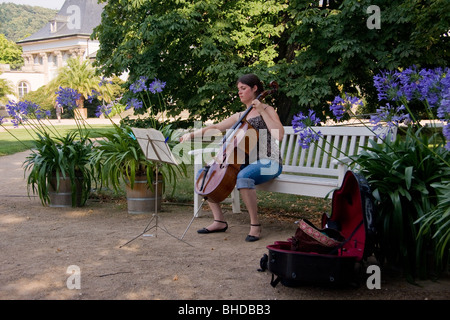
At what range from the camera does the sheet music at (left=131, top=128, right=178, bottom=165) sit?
450 cm

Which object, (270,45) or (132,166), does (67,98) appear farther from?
(270,45)

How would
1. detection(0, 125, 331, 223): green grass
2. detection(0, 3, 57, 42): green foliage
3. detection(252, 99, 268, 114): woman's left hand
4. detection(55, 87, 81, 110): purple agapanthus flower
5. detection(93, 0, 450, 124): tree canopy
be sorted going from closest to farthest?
detection(252, 99, 268, 114): woman's left hand < detection(0, 125, 331, 223): green grass < detection(55, 87, 81, 110): purple agapanthus flower < detection(93, 0, 450, 124): tree canopy < detection(0, 3, 57, 42): green foliage

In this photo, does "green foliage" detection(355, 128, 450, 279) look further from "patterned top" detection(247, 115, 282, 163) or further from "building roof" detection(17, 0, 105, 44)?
"building roof" detection(17, 0, 105, 44)

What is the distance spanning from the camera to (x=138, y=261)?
4117mm

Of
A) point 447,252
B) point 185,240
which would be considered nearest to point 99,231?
point 185,240

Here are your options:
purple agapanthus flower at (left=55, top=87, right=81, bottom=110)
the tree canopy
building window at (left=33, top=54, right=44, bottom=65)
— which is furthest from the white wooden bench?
building window at (left=33, top=54, right=44, bottom=65)

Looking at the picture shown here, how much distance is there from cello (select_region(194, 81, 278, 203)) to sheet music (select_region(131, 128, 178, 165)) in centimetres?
46

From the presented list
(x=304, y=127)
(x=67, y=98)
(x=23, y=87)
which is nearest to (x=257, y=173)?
(x=304, y=127)

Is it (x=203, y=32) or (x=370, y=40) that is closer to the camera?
(x=370, y=40)

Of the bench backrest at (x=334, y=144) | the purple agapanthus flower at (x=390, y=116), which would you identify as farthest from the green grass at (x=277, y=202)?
the purple agapanthus flower at (x=390, y=116)

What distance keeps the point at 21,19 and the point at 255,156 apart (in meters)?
147

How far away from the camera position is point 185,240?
15.9ft
